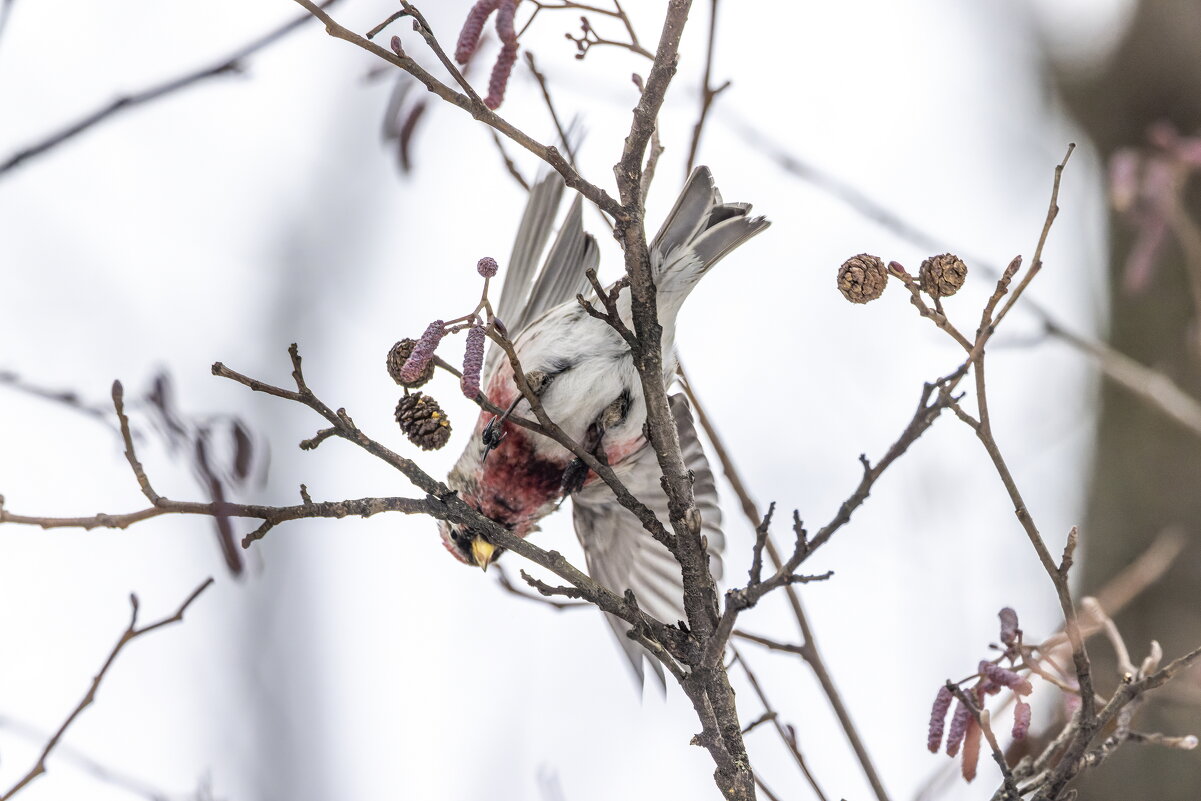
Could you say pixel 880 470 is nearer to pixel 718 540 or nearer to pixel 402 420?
pixel 402 420

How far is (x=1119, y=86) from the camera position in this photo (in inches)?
165

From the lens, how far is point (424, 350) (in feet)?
5.86

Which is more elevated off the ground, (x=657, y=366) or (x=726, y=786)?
(x=657, y=366)

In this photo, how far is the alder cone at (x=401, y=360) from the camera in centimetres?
189

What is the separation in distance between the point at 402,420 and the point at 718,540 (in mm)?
1881

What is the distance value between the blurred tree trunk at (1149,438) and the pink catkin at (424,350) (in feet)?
7.03

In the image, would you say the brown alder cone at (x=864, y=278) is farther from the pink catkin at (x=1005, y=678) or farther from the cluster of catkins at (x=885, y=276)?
the pink catkin at (x=1005, y=678)

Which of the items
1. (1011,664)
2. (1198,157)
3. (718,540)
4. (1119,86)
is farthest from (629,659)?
(1119,86)

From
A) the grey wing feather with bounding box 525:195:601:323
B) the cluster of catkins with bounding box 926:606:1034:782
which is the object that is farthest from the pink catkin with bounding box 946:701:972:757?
the grey wing feather with bounding box 525:195:601:323

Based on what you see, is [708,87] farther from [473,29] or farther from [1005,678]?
[1005,678]

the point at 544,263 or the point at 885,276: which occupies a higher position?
the point at 544,263

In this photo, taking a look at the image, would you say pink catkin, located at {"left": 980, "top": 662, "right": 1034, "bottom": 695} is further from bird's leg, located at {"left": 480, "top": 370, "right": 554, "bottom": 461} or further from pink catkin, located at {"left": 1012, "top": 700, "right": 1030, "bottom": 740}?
bird's leg, located at {"left": 480, "top": 370, "right": 554, "bottom": 461}

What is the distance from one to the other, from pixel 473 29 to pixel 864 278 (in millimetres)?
787

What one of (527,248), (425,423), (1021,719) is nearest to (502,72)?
(425,423)
